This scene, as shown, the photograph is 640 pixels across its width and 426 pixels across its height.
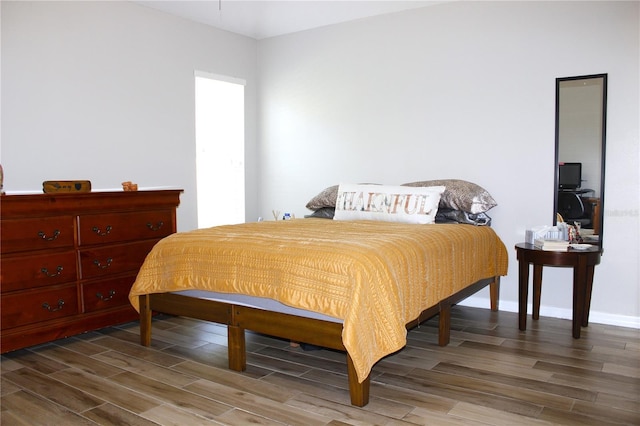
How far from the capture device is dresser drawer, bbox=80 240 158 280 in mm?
3375

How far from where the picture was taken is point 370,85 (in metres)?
4.66

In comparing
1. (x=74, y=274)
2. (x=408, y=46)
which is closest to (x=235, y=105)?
(x=408, y=46)

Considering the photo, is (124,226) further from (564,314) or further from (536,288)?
(564,314)

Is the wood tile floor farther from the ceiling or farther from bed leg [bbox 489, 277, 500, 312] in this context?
the ceiling

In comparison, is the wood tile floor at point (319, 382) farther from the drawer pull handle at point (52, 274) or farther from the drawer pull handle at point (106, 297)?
the drawer pull handle at point (52, 274)

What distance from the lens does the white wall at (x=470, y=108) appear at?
3.61 meters

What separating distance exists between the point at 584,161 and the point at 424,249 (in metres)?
1.64

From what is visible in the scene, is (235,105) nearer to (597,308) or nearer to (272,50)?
(272,50)

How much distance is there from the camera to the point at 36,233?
3107mm

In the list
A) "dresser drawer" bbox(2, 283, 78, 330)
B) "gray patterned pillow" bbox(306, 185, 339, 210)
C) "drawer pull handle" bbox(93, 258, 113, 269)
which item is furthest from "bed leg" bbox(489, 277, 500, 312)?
"dresser drawer" bbox(2, 283, 78, 330)

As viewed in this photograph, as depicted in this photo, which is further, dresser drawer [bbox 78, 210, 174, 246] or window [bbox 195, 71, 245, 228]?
window [bbox 195, 71, 245, 228]

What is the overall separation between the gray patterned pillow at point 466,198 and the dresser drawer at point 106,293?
91.1 inches

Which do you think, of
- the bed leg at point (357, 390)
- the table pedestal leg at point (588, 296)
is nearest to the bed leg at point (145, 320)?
the bed leg at point (357, 390)

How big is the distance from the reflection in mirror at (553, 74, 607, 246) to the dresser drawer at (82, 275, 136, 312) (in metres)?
3.08
